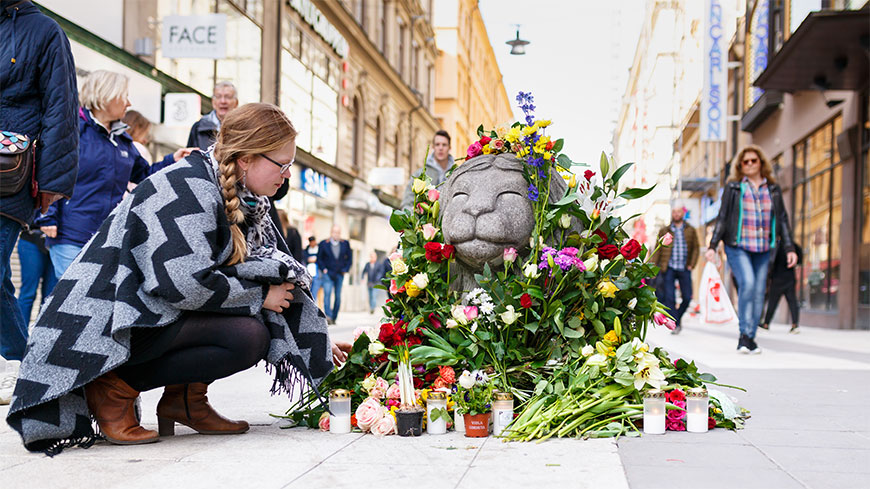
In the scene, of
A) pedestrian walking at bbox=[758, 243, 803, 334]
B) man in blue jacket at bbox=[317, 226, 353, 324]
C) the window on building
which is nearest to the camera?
pedestrian walking at bbox=[758, 243, 803, 334]

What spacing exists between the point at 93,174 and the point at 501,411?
2.81m

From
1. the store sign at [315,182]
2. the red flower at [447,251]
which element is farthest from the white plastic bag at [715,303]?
the store sign at [315,182]

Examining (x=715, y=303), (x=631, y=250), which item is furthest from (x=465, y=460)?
(x=715, y=303)

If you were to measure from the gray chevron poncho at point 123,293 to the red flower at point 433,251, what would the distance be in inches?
38.5

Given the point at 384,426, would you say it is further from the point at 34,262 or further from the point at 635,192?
the point at 34,262

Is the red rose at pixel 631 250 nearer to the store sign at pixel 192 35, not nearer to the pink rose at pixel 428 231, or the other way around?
the pink rose at pixel 428 231

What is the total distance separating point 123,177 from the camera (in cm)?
503

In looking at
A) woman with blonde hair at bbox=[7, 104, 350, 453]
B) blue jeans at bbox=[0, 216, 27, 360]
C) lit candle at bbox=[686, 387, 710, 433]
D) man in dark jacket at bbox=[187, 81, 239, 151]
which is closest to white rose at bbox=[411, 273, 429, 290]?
woman with blonde hair at bbox=[7, 104, 350, 453]

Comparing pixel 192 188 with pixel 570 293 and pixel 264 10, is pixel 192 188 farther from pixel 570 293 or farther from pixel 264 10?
pixel 264 10

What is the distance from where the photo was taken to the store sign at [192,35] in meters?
12.4

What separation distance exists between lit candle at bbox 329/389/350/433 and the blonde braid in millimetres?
705

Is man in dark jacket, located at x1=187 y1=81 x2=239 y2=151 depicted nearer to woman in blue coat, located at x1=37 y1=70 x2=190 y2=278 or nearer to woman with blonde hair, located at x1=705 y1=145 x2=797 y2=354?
woman in blue coat, located at x1=37 y1=70 x2=190 y2=278

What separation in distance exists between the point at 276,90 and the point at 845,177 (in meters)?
10.8

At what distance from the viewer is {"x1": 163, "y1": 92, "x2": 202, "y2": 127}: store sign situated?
13133 mm
